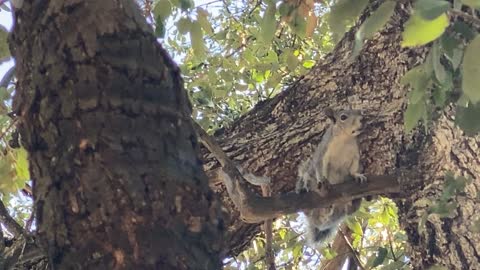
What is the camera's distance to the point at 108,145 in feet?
4.17

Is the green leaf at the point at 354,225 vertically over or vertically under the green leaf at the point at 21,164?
under

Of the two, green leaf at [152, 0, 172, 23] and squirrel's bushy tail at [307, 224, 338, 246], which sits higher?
green leaf at [152, 0, 172, 23]

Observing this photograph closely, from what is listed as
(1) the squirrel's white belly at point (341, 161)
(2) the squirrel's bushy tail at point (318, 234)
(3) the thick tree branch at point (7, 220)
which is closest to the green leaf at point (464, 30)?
(3) the thick tree branch at point (7, 220)

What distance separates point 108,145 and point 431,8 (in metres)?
0.52

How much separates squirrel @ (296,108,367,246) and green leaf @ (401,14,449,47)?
1.82 metres

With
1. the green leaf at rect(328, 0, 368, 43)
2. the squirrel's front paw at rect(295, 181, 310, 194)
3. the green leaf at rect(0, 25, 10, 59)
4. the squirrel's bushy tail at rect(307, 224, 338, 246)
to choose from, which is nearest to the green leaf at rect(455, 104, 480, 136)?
the green leaf at rect(328, 0, 368, 43)

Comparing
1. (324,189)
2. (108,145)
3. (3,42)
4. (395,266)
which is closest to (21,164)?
(3,42)

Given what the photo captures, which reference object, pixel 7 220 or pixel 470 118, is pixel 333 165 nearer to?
pixel 7 220

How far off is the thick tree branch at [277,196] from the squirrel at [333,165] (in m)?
0.31

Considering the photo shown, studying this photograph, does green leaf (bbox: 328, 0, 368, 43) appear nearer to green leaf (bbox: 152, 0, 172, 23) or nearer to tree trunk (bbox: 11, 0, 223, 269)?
tree trunk (bbox: 11, 0, 223, 269)

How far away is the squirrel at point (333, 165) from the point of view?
3.02m

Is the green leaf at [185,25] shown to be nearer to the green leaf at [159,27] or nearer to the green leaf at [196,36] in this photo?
the green leaf at [196,36]

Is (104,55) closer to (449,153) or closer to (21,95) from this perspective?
(21,95)

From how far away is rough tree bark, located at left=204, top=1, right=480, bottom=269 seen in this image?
245 centimetres
